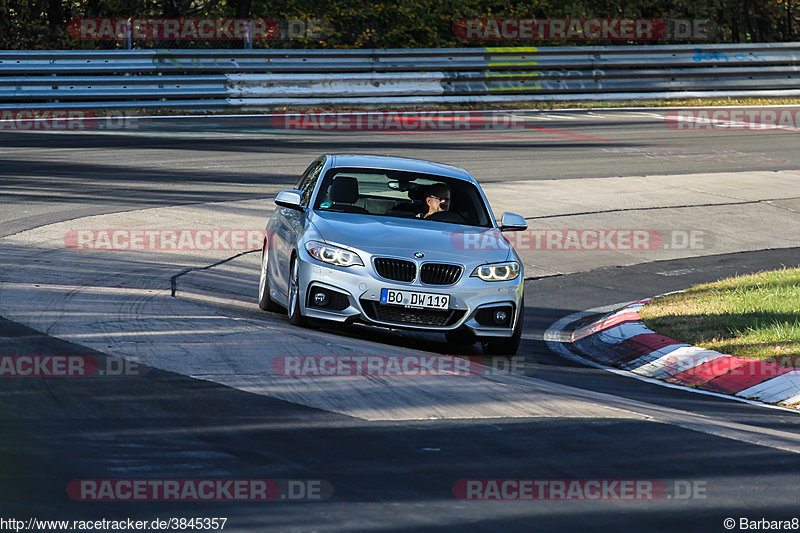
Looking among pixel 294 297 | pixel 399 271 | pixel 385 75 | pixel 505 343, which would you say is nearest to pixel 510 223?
pixel 505 343

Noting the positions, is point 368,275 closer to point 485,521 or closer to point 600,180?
point 485,521

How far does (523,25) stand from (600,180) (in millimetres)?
11701

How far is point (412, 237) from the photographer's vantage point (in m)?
9.51

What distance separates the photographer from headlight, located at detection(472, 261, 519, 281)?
30.7 feet

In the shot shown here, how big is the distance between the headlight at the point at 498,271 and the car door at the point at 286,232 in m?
1.59

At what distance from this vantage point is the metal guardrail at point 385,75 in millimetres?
22172

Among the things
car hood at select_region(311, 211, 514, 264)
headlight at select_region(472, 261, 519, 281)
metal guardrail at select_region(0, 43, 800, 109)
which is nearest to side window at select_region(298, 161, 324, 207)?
car hood at select_region(311, 211, 514, 264)

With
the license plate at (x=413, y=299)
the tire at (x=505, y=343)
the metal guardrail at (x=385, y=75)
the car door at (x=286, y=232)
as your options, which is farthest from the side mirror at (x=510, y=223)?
the metal guardrail at (x=385, y=75)

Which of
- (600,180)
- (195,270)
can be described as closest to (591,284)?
(195,270)

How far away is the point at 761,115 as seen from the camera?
28250 mm

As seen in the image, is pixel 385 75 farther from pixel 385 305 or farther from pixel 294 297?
pixel 385 305

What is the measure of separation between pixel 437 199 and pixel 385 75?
50.6ft

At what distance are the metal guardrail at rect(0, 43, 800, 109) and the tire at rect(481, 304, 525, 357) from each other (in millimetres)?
14636

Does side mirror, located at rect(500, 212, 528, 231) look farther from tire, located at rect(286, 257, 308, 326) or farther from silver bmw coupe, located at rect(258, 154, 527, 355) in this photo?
tire, located at rect(286, 257, 308, 326)
